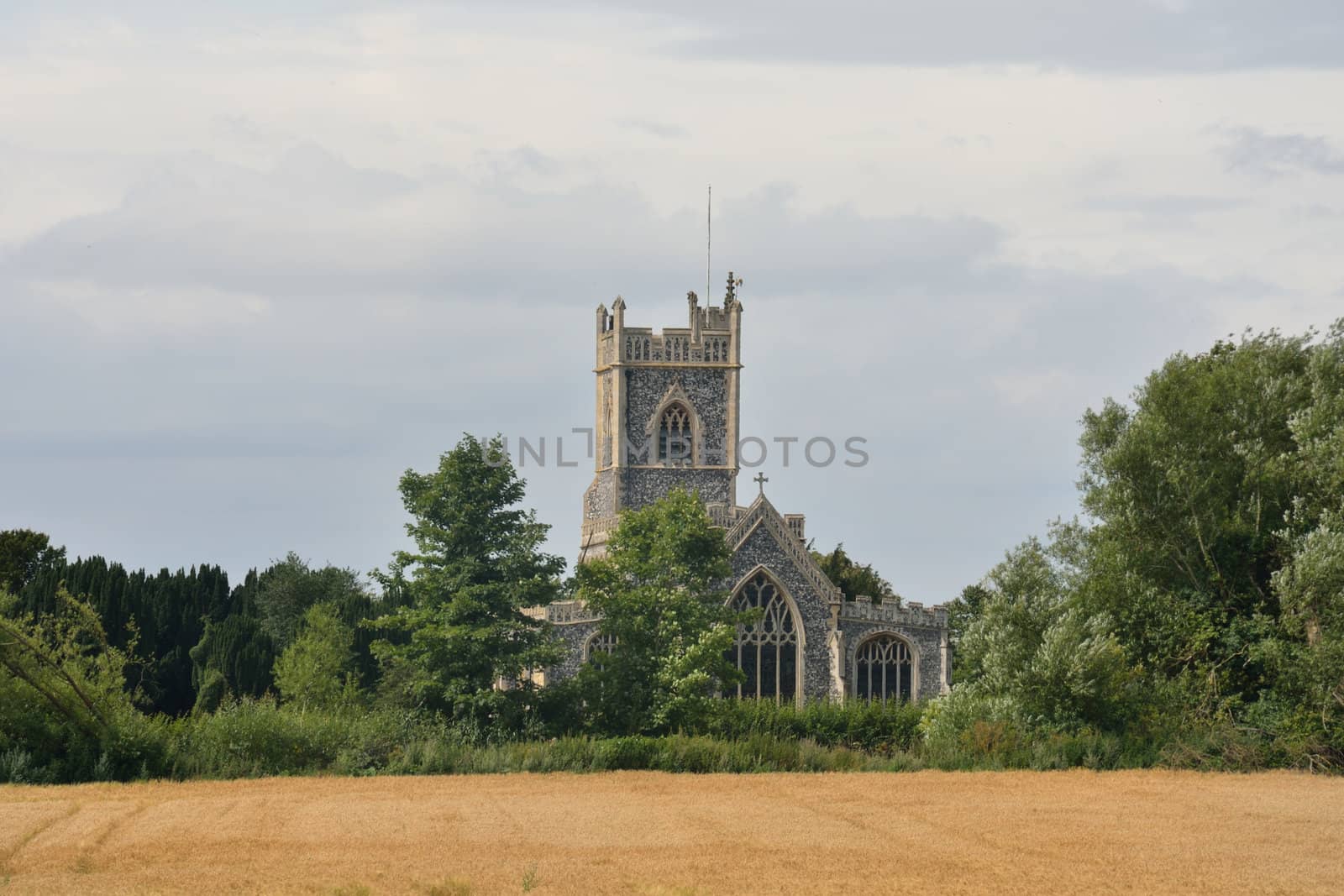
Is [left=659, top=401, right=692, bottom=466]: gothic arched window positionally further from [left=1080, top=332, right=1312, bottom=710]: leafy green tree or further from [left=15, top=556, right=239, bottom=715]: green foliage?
[left=1080, top=332, right=1312, bottom=710]: leafy green tree

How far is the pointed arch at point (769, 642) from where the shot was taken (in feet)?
177

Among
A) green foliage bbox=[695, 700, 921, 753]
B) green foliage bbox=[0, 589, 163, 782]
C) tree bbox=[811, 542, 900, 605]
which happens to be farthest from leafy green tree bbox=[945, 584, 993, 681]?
green foliage bbox=[0, 589, 163, 782]

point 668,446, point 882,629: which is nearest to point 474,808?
point 882,629

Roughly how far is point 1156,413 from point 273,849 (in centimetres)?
2153

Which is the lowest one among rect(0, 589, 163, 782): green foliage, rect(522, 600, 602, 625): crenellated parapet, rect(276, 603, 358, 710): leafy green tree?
rect(0, 589, 163, 782): green foliage

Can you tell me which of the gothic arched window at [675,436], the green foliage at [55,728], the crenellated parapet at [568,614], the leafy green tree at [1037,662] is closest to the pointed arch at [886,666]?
the crenellated parapet at [568,614]

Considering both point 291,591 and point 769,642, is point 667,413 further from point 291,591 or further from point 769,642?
point 291,591

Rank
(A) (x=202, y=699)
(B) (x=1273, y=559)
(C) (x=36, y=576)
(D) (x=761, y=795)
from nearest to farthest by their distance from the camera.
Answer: (D) (x=761, y=795) < (B) (x=1273, y=559) < (A) (x=202, y=699) < (C) (x=36, y=576)

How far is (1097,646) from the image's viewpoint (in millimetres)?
33625

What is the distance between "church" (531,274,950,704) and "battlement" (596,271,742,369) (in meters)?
0.04

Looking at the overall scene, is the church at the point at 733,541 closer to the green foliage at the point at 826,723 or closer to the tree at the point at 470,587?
the green foliage at the point at 826,723

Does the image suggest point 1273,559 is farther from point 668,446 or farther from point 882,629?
point 668,446

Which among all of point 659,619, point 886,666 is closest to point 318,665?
point 886,666

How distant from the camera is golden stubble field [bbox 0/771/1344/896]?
817 inches
